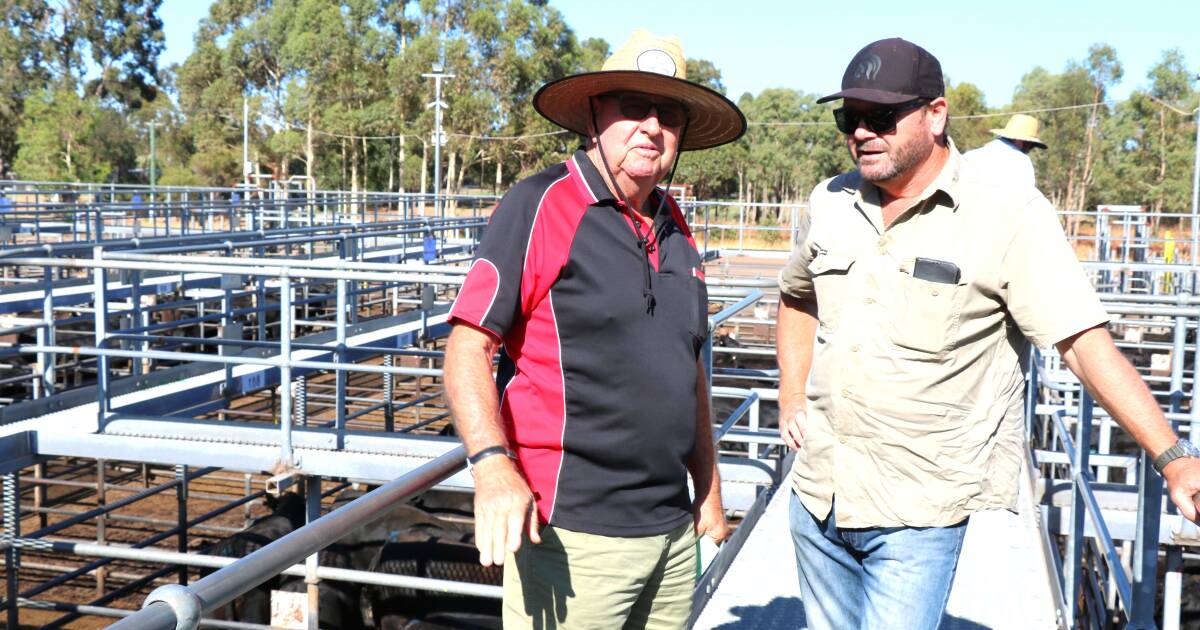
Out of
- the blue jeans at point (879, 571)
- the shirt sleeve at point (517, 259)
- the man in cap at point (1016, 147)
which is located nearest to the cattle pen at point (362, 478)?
the shirt sleeve at point (517, 259)

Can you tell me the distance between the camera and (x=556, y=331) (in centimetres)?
221

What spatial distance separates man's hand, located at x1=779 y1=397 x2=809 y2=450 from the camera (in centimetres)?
286

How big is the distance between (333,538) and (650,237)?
0.90 meters

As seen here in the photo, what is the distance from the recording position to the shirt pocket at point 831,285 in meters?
2.67

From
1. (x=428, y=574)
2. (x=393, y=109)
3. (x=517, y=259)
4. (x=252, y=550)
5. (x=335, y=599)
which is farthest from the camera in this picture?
(x=393, y=109)

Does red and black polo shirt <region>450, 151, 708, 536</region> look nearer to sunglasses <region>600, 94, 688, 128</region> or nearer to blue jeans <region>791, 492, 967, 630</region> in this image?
sunglasses <region>600, 94, 688, 128</region>

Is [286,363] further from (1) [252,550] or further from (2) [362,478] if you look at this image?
(1) [252,550]

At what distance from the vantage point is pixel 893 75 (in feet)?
8.34

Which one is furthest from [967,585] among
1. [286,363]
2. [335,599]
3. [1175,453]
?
[335,599]

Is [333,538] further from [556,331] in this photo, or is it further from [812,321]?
[812,321]

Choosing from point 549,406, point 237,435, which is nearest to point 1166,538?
point 549,406

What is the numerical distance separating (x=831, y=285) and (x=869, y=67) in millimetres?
491

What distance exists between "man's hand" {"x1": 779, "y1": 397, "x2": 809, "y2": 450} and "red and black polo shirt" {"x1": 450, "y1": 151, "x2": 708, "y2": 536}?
629 mm

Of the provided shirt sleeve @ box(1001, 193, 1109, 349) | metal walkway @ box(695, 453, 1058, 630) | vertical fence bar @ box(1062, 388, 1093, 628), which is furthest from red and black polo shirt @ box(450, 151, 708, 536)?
vertical fence bar @ box(1062, 388, 1093, 628)
